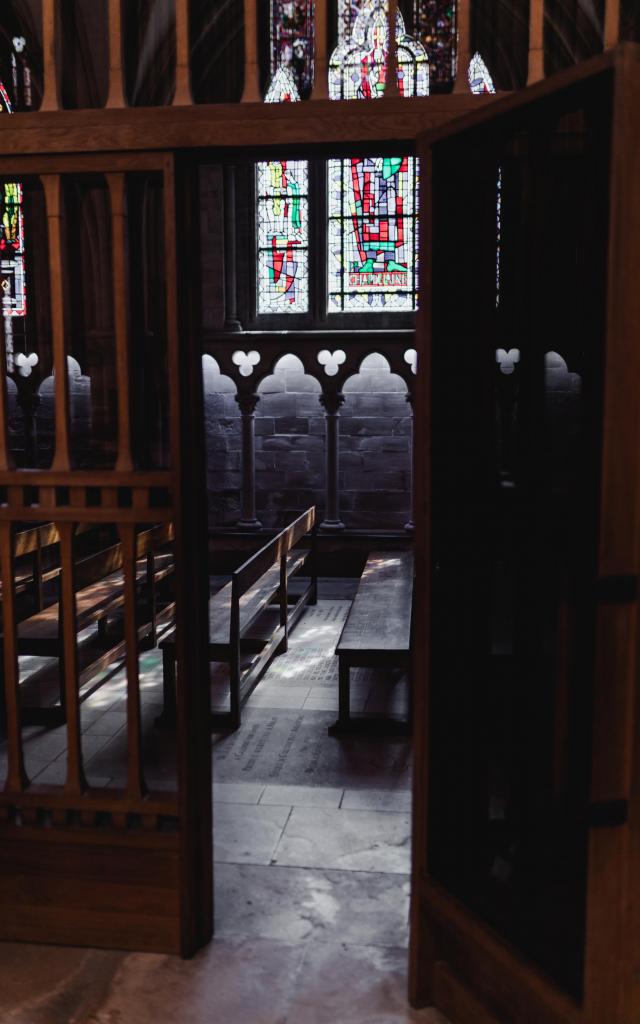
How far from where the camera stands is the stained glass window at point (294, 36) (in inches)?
369

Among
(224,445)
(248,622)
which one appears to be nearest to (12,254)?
(224,445)

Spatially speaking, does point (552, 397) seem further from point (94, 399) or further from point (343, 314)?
point (94, 399)

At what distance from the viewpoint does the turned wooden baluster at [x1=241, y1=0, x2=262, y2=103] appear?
2734 millimetres

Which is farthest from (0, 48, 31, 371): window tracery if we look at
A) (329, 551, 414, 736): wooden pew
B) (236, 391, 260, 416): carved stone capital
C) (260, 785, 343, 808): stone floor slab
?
(260, 785, 343, 808): stone floor slab

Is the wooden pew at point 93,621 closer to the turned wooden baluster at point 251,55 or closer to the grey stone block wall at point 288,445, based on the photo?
the turned wooden baluster at point 251,55

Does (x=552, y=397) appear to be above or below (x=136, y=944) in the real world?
above

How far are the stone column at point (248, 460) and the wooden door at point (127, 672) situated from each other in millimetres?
6210

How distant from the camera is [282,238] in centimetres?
956

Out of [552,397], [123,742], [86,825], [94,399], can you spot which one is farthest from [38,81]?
[86,825]

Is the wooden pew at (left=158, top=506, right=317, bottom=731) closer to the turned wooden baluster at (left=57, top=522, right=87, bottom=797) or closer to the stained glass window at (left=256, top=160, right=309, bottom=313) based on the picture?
the turned wooden baluster at (left=57, top=522, right=87, bottom=797)

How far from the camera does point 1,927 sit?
3.07m

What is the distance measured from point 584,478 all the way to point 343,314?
7229 millimetres

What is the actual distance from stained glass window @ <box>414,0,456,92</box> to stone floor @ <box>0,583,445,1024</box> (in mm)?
6462

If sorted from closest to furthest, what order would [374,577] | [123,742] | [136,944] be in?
[136,944]
[123,742]
[374,577]
